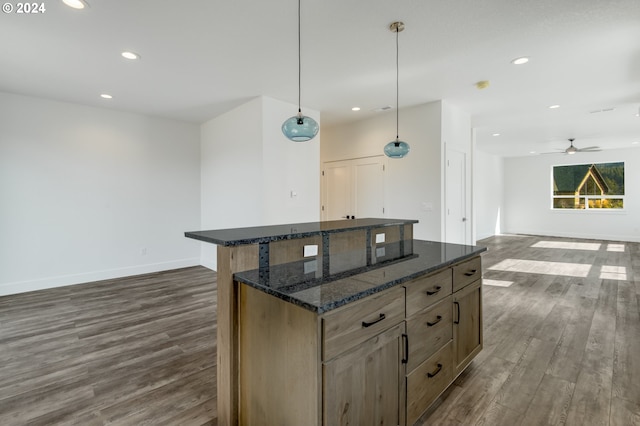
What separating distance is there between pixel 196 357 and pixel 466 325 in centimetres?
218

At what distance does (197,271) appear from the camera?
18.4ft

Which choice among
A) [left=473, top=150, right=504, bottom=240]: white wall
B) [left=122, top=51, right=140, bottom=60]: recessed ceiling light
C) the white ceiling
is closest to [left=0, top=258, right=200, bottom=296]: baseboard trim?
the white ceiling

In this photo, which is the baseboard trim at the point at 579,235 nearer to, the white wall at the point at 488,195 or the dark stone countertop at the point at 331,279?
the white wall at the point at 488,195

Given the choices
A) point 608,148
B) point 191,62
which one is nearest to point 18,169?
point 191,62

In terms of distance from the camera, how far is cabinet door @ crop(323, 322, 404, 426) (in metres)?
1.29

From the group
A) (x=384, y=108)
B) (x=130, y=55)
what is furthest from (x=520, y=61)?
(x=130, y=55)

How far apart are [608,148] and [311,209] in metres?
9.45

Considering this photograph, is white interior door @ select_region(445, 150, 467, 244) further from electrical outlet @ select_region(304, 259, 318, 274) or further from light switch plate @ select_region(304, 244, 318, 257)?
electrical outlet @ select_region(304, 259, 318, 274)

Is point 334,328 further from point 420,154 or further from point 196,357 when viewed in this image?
point 420,154

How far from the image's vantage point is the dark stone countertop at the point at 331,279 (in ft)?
4.32

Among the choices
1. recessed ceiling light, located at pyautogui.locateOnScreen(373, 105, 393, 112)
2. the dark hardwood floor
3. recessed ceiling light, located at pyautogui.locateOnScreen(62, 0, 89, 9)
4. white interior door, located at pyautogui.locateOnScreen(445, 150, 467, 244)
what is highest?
recessed ceiling light, located at pyautogui.locateOnScreen(373, 105, 393, 112)

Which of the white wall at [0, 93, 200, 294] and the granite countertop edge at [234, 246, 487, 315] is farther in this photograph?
the white wall at [0, 93, 200, 294]

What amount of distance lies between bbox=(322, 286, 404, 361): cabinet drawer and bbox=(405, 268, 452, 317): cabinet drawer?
3.8 inches

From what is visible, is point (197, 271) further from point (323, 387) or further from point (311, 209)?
point (323, 387)
